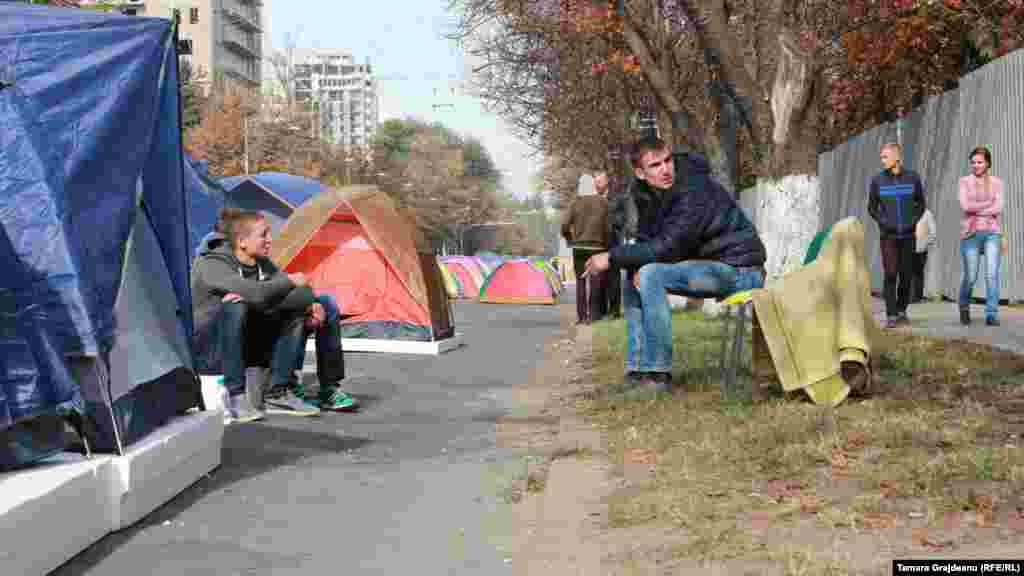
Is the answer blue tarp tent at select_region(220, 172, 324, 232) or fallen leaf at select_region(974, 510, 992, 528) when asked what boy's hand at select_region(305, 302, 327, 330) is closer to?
fallen leaf at select_region(974, 510, 992, 528)

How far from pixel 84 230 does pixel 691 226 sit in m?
3.91

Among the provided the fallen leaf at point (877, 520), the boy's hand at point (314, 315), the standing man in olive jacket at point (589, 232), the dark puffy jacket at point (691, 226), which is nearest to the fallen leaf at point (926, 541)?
the fallen leaf at point (877, 520)

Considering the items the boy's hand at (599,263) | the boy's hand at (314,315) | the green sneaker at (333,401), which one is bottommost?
the green sneaker at (333,401)

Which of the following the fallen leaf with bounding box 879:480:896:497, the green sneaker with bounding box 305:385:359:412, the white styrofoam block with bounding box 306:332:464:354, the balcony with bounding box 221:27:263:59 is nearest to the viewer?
the fallen leaf with bounding box 879:480:896:497

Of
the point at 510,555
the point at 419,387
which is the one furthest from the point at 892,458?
the point at 419,387

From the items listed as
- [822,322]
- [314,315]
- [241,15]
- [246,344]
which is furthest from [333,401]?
[241,15]

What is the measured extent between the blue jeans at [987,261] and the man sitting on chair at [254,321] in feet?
21.6

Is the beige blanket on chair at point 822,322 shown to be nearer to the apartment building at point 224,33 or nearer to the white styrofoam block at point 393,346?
the white styrofoam block at point 393,346

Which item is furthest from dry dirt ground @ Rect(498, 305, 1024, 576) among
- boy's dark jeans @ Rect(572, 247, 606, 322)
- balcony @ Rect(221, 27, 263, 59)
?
balcony @ Rect(221, 27, 263, 59)

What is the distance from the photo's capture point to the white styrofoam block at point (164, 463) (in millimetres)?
5820

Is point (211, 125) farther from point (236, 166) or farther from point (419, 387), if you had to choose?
point (419, 387)

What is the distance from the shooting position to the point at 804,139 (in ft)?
43.1

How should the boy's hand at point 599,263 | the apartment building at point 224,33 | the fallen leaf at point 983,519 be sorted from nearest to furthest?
the fallen leaf at point 983,519, the boy's hand at point 599,263, the apartment building at point 224,33

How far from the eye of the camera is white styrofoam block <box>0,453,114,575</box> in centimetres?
476
